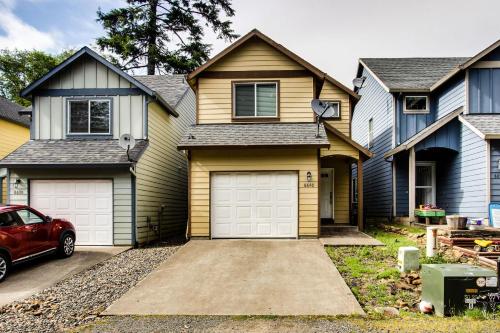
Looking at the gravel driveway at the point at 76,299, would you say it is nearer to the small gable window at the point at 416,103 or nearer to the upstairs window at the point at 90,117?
the upstairs window at the point at 90,117

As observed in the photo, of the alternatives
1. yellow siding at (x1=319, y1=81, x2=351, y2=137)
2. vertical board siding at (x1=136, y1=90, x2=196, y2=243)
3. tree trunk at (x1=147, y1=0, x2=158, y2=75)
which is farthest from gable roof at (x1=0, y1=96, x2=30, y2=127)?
yellow siding at (x1=319, y1=81, x2=351, y2=137)

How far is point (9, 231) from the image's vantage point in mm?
7883

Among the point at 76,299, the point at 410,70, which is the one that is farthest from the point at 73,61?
the point at 410,70

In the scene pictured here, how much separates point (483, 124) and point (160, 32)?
22535mm

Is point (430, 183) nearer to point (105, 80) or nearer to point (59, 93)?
point (105, 80)

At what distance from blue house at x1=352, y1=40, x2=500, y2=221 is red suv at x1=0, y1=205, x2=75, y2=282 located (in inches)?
459

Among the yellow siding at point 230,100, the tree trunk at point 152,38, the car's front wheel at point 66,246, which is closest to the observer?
the car's front wheel at point 66,246

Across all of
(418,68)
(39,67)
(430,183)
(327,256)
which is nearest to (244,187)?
(327,256)

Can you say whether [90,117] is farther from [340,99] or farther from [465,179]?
[465,179]

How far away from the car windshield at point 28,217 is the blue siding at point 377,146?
41.9ft

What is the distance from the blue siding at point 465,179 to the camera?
11883 millimetres

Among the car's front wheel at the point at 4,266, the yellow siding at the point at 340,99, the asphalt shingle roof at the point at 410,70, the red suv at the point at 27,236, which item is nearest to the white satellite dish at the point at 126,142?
the red suv at the point at 27,236

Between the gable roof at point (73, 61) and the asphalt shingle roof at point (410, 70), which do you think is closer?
the gable roof at point (73, 61)

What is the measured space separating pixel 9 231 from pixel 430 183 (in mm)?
14784
